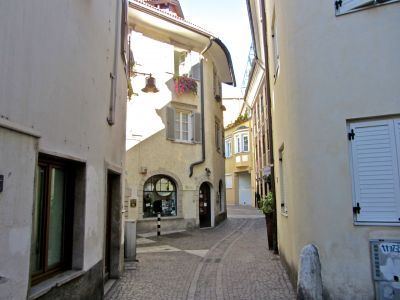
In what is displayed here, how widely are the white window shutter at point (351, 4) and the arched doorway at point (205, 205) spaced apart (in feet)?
48.3

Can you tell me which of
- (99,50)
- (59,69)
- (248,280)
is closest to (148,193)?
(248,280)

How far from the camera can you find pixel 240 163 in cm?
3919

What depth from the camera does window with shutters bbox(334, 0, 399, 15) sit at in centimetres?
539

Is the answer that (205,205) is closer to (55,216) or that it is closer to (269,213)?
(269,213)

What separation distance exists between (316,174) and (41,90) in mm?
3691

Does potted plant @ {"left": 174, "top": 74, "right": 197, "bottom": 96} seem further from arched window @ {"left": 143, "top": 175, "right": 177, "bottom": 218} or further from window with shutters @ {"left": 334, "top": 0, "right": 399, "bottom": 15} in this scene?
window with shutters @ {"left": 334, "top": 0, "right": 399, "bottom": 15}

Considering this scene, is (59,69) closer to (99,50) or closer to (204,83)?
(99,50)

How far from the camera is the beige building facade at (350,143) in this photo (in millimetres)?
5016

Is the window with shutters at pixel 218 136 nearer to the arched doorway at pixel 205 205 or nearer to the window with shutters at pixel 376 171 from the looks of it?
the arched doorway at pixel 205 205

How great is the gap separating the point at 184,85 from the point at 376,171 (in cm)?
1369

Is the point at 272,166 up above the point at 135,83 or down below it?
below

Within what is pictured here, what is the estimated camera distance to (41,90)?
155 inches

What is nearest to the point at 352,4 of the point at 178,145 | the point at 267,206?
the point at 267,206

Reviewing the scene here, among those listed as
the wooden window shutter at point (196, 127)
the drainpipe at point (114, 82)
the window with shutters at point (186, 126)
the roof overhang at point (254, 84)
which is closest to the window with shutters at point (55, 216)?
the drainpipe at point (114, 82)
